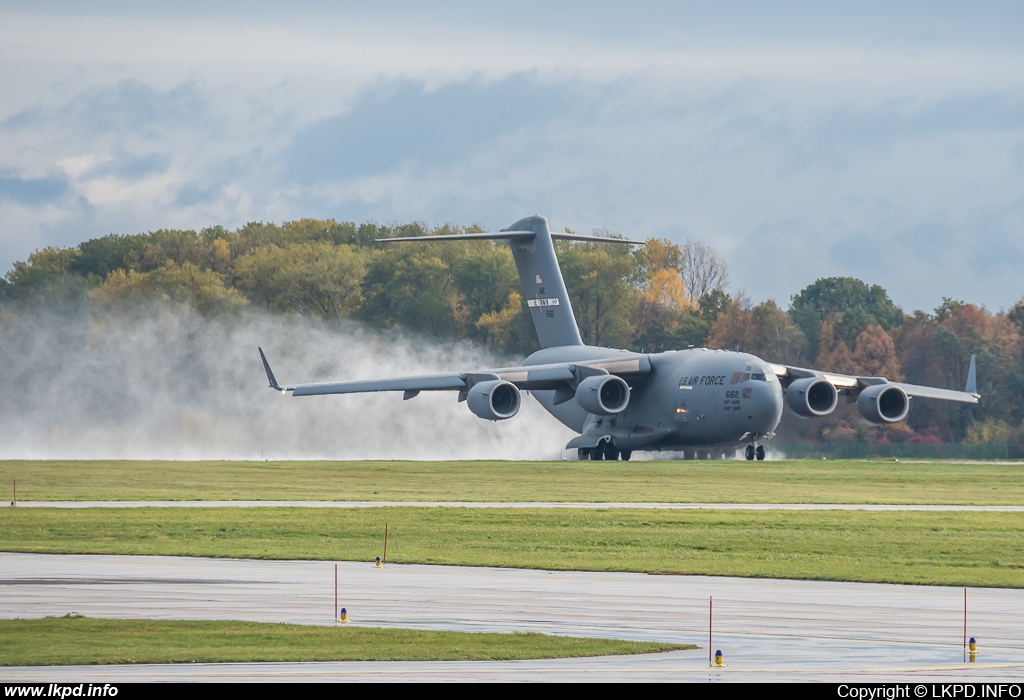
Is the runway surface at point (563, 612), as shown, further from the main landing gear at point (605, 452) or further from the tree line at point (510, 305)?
the tree line at point (510, 305)

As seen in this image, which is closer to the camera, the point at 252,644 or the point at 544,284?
the point at 252,644

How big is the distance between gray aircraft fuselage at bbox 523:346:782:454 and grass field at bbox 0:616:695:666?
126ft

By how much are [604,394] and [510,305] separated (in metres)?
29.8

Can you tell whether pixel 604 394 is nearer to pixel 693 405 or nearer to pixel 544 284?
pixel 693 405

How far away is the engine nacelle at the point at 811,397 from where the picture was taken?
56.2 metres

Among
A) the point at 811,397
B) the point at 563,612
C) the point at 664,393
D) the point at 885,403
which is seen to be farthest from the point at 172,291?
the point at 563,612

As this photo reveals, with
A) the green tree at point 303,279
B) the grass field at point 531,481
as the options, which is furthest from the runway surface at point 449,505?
the green tree at point 303,279

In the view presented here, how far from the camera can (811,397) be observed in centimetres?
5669

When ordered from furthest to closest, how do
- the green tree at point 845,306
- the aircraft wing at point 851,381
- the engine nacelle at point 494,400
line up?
the green tree at point 845,306 → the aircraft wing at point 851,381 → the engine nacelle at point 494,400

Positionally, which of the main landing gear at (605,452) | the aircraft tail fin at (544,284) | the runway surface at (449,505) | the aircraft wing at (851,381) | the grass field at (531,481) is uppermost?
the aircraft tail fin at (544,284)

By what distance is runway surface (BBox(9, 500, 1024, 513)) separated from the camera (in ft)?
118

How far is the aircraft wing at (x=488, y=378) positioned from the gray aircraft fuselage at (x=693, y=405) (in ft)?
3.38

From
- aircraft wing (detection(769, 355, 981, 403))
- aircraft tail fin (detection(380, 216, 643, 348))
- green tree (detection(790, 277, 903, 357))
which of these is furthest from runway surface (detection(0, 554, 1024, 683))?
green tree (detection(790, 277, 903, 357))

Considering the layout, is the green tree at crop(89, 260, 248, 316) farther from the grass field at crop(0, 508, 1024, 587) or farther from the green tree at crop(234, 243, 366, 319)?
the grass field at crop(0, 508, 1024, 587)
